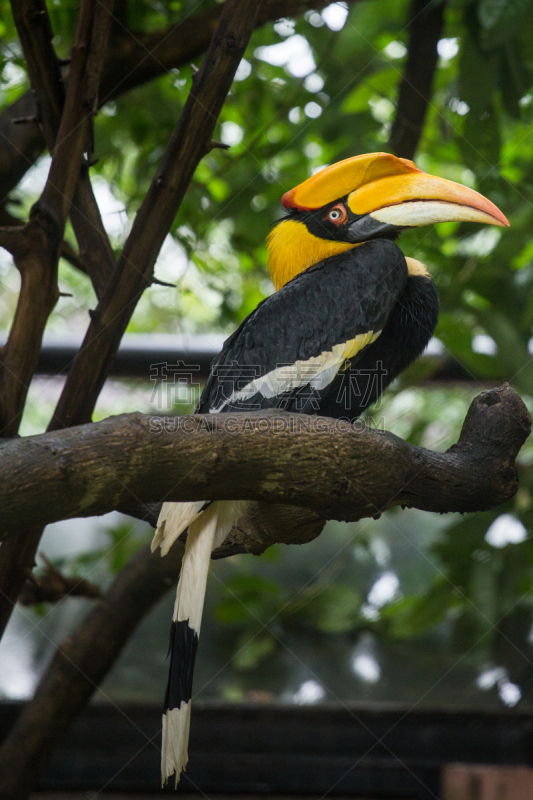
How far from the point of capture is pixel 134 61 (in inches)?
74.5

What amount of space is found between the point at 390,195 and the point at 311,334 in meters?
0.38

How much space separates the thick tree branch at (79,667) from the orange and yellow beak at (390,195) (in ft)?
2.99

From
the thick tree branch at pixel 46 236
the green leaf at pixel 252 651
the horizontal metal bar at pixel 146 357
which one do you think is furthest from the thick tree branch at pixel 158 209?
the green leaf at pixel 252 651

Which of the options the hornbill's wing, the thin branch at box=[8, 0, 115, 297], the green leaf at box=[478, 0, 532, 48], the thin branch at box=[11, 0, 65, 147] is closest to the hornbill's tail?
the hornbill's wing

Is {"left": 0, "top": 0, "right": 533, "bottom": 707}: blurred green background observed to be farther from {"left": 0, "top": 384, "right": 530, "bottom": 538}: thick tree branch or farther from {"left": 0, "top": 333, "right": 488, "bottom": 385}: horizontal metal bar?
{"left": 0, "top": 384, "right": 530, "bottom": 538}: thick tree branch

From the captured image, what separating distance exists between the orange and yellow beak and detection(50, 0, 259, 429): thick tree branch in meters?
0.33

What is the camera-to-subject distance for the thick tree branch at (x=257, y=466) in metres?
0.89

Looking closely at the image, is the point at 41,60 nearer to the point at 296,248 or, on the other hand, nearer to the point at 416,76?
the point at 296,248

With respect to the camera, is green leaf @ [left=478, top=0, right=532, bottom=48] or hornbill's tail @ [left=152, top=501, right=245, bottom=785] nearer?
hornbill's tail @ [left=152, top=501, right=245, bottom=785]

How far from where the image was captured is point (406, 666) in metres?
2.43

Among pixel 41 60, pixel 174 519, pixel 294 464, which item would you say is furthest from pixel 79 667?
pixel 41 60

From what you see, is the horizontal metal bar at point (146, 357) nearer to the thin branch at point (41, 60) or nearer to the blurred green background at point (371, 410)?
the blurred green background at point (371, 410)

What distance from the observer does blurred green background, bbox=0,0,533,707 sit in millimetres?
2053

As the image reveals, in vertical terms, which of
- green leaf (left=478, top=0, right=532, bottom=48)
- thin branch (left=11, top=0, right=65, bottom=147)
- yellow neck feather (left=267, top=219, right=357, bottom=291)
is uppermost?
green leaf (left=478, top=0, right=532, bottom=48)
